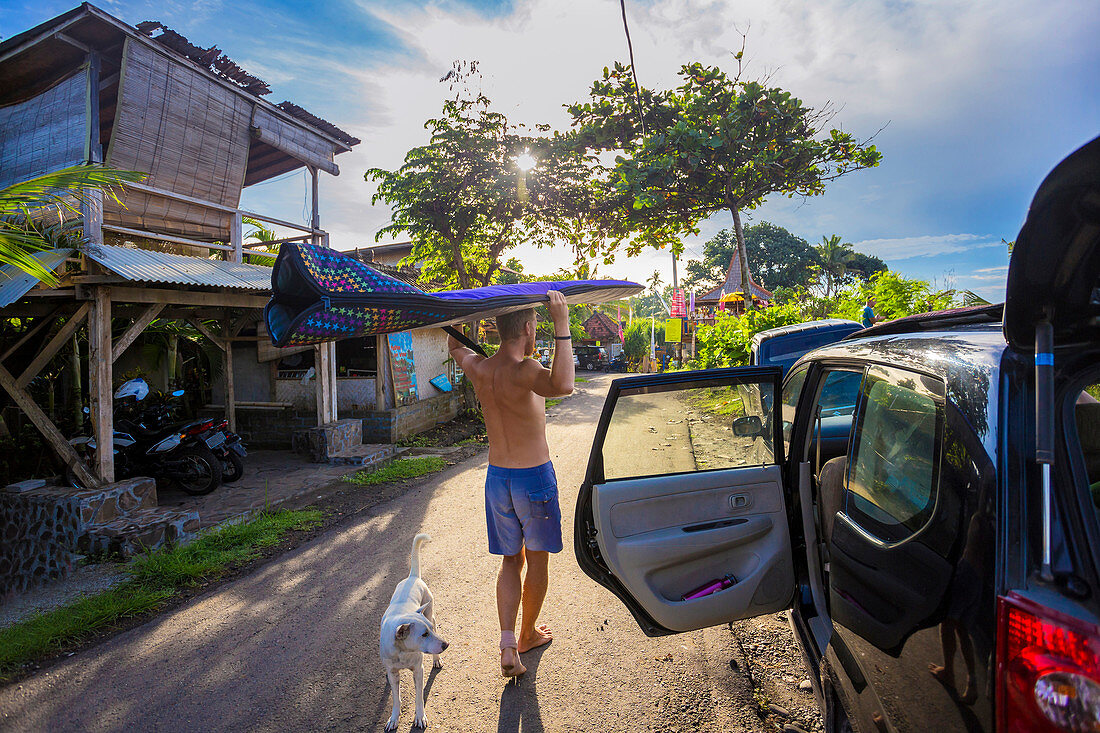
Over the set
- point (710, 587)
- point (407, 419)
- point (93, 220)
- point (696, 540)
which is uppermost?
point (93, 220)

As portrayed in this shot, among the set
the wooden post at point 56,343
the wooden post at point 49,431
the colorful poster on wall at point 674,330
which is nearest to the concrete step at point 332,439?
the wooden post at point 49,431

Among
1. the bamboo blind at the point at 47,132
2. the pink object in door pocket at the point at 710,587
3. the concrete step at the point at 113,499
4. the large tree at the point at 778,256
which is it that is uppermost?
the large tree at the point at 778,256

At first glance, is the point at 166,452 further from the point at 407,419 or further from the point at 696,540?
the point at 696,540

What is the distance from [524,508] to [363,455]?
665 centimetres

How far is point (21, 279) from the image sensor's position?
5.18 meters

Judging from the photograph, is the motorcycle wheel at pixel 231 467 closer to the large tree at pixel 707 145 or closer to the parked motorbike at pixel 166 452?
the parked motorbike at pixel 166 452

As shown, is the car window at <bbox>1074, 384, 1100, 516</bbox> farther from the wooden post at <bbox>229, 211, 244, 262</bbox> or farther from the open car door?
the wooden post at <bbox>229, 211, 244, 262</bbox>

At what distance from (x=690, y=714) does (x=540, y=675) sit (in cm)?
78

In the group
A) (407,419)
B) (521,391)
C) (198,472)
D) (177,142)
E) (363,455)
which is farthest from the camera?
(407,419)

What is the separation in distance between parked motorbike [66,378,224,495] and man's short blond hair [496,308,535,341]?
244 inches

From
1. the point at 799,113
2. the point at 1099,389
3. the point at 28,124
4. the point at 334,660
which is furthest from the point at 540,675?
the point at 799,113

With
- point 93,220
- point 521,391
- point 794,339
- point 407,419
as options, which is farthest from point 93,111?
point 794,339

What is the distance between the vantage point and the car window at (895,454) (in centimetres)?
158

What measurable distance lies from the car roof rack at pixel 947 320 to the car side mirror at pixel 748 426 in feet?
2.30
